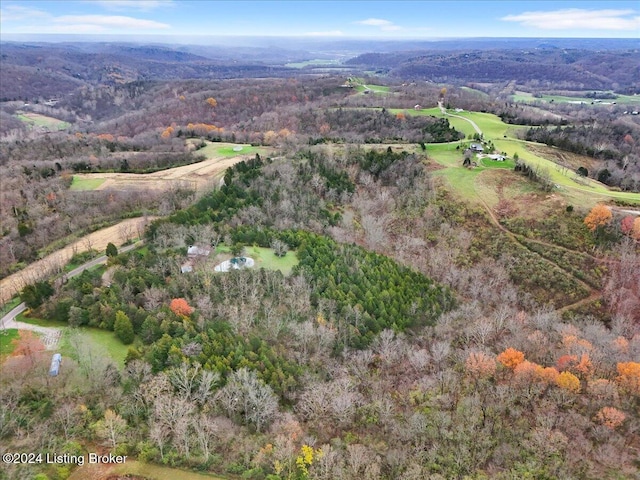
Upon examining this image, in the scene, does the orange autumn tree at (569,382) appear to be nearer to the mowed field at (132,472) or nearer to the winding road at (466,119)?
the mowed field at (132,472)

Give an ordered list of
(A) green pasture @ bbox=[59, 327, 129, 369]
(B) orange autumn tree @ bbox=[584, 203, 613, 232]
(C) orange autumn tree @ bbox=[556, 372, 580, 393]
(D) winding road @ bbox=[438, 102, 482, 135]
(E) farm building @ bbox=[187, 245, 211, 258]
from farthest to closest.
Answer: (D) winding road @ bbox=[438, 102, 482, 135]
(B) orange autumn tree @ bbox=[584, 203, 613, 232]
(E) farm building @ bbox=[187, 245, 211, 258]
(A) green pasture @ bbox=[59, 327, 129, 369]
(C) orange autumn tree @ bbox=[556, 372, 580, 393]

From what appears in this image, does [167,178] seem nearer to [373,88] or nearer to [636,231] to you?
[636,231]

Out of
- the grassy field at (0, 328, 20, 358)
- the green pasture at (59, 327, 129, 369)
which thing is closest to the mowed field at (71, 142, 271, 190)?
the green pasture at (59, 327, 129, 369)

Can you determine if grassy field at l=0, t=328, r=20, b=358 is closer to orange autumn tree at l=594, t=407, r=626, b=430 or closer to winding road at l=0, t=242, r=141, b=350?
winding road at l=0, t=242, r=141, b=350

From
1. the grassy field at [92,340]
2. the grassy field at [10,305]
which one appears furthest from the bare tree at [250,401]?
the grassy field at [10,305]

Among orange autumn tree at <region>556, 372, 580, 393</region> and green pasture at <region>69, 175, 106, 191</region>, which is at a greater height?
green pasture at <region>69, 175, 106, 191</region>

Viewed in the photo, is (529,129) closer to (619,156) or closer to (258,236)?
(619,156)
